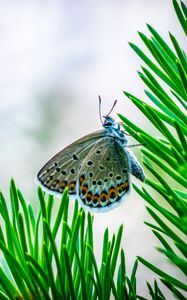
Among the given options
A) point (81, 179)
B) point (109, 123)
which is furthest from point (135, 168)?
point (109, 123)

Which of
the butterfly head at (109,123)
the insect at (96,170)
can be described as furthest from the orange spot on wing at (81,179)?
the butterfly head at (109,123)

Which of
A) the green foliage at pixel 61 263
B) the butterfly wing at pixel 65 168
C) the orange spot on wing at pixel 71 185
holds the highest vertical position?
the butterfly wing at pixel 65 168

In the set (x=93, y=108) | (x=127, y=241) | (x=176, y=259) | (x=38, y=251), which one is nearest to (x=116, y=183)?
(x=38, y=251)

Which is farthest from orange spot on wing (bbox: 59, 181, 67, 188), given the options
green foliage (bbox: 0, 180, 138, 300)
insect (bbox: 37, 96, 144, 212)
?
green foliage (bbox: 0, 180, 138, 300)

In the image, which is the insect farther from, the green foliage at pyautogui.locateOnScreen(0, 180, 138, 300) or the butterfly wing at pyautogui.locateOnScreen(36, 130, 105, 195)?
the green foliage at pyautogui.locateOnScreen(0, 180, 138, 300)

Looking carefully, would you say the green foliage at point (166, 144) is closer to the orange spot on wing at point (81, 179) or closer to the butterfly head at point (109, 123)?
the orange spot on wing at point (81, 179)

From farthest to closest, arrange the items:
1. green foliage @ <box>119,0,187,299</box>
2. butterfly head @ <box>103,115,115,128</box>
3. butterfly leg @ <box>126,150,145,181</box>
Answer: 1. butterfly head @ <box>103,115,115,128</box>
2. butterfly leg @ <box>126,150,145,181</box>
3. green foliage @ <box>119,0,187,299</box>

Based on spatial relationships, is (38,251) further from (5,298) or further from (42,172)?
(42,172)
